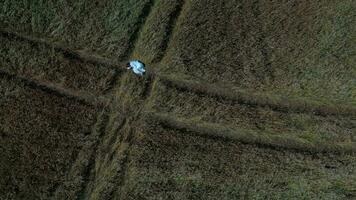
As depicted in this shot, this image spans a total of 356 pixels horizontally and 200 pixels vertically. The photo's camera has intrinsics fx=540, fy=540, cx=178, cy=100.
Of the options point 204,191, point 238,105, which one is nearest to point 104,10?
point 238,105

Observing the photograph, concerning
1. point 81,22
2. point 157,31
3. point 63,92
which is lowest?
point 63,92

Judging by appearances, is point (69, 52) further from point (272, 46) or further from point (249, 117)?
point (272, 46)

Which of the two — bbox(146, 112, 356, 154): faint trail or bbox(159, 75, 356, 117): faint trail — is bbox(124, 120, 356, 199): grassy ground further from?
bbox(159, 75, 356, 117): faint trail

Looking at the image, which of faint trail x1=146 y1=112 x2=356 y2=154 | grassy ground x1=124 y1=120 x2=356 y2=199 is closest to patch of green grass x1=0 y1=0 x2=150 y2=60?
faint trail x1=146 y1=112 x2=356 y2=154

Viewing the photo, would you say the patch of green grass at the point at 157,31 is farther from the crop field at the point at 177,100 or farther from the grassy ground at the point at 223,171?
the grassy ground at the point at 223,171

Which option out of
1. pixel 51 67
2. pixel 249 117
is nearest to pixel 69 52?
pixel 51 67

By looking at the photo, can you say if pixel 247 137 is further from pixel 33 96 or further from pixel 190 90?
pixel 33 96
